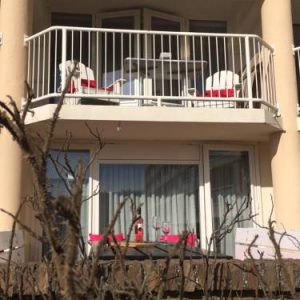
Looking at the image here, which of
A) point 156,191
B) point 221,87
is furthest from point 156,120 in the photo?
point 156,191

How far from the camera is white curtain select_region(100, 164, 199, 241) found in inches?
343

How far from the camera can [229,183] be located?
9.09 metres

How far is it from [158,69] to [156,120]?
146cm

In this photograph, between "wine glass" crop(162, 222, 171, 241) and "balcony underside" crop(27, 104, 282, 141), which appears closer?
"balcony underside" crop(27, 104, 282, 141)

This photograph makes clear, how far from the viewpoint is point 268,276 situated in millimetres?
3504

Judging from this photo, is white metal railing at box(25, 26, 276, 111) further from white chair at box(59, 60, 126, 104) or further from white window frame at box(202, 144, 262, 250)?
white window frame at box(202, 144, 262, 250)

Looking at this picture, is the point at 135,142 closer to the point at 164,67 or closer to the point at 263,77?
the point at 164,67

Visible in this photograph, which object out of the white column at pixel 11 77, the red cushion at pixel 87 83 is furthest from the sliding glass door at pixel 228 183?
the white column at pixel 11 77

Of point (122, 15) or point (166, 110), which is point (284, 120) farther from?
point (122, 15)

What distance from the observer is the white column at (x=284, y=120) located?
7.77 meters

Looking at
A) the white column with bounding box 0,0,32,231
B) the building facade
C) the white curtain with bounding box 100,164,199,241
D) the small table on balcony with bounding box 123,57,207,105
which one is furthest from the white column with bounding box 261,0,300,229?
the white column with bounding box 0,0,32,231

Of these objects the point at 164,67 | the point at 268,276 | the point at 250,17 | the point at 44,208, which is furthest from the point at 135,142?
the point at 44,208

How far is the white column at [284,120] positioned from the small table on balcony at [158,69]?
124cm

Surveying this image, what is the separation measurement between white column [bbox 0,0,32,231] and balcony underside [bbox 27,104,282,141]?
49cm
